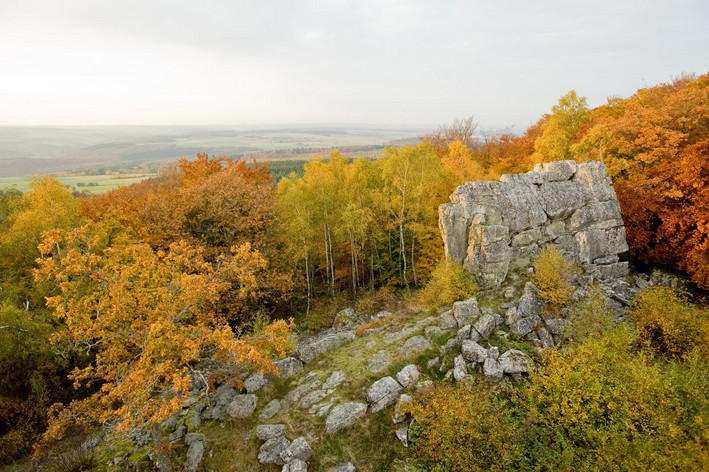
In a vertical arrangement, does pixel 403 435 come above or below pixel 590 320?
below

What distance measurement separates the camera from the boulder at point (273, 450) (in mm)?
12727

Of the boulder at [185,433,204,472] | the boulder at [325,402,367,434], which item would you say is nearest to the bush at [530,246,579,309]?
the boulder at [325,402,367,434]

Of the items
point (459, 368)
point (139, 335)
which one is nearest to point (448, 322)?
point (459, 368)

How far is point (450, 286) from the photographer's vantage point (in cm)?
1966

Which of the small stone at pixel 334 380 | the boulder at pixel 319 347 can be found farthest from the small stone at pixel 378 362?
the boulder at pixel 319 347

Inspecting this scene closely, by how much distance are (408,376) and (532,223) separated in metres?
12.2

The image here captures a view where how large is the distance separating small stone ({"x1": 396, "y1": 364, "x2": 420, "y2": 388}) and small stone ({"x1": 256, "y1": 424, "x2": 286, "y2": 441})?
512 centimetres

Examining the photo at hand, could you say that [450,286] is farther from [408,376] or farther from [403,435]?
[403,435]

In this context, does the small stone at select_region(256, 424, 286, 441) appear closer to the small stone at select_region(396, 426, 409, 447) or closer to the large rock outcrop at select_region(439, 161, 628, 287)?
the small stone at select_region(396, 426, 409, 447)

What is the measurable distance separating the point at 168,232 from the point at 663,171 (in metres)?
33.2

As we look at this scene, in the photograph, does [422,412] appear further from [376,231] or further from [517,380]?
[376,231]

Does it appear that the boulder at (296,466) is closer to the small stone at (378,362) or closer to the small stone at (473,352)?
the small stone at (378,362)

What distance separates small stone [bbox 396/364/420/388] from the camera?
14773mm

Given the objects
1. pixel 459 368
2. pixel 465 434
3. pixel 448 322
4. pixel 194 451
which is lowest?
pixel 194 451
